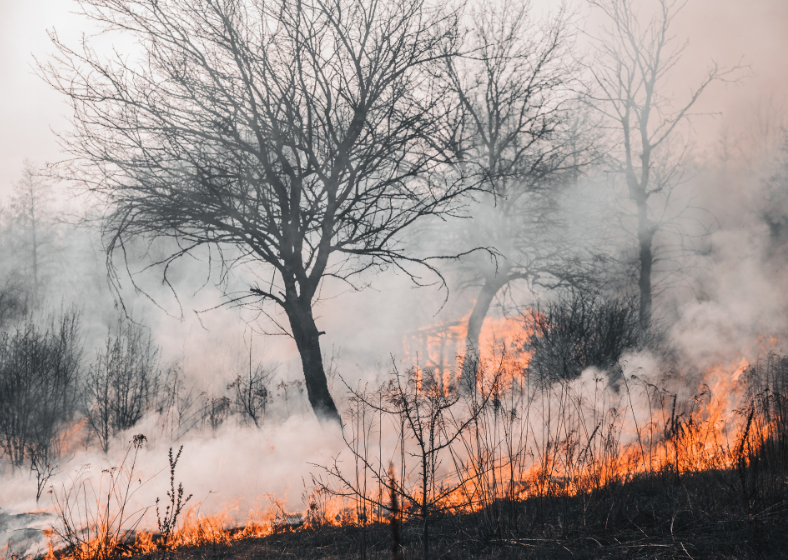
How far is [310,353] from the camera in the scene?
236 inches

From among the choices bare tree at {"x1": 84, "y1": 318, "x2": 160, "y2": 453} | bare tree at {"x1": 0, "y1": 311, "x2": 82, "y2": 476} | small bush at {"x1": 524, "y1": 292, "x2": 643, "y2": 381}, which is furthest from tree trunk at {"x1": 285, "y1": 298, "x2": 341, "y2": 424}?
bare tree at {"x1": 0, "y1": 311, "x2": 82, "y2": 476}

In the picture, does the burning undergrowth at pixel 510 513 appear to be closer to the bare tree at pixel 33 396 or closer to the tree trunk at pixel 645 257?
the bare tree at pixel 33 396

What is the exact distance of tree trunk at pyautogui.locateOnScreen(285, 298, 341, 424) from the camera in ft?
19.7

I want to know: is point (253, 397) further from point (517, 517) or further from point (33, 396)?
point (517, 517)

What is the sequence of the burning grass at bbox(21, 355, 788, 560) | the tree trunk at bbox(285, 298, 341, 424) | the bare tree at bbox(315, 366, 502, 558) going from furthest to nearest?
the tree trunk at bbox(285, 298, 341, 424)
the burning grass at bbox(21, 355, 788, 560)
the bare tree at bbox(315, 366, 502, 558)

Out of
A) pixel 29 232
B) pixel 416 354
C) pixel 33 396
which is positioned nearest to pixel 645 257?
pixel 416 354

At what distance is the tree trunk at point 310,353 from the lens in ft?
19.7

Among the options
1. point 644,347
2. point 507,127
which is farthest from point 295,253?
point 507,127

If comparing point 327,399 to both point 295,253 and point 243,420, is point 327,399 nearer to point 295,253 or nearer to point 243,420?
point 295,253

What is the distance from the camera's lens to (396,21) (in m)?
5.63

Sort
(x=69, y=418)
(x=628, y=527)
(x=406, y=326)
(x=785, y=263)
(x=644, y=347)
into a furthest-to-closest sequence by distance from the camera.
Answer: (x=406, y=326) < (x=785, y=263) < (x=69, y=418) < (x=644, y=347) < (x=628, y=527)

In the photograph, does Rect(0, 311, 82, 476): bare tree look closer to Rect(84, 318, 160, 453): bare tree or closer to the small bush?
Rect(84, 318, 160, 453): bare tree

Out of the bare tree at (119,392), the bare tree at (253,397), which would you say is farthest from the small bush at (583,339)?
the bare tree at (119,392)

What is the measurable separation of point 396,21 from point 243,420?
27.3 feet
